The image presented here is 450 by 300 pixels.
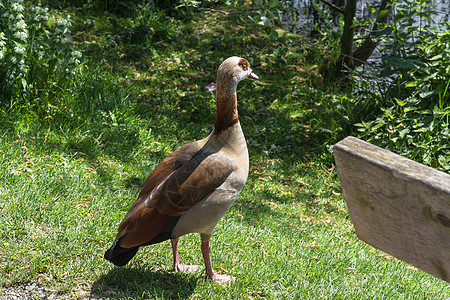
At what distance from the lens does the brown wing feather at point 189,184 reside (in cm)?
302

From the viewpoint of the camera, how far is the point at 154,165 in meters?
5.23

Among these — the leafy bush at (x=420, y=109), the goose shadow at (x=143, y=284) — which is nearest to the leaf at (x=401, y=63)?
the leafy bush at (x=420, y=109)

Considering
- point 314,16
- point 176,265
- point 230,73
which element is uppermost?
point 230,73

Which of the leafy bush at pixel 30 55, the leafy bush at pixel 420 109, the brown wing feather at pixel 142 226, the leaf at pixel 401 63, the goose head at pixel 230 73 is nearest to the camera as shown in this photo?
the brown wing feather at pixel 142 226

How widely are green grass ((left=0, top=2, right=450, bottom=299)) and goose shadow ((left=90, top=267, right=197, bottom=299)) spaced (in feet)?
0.04

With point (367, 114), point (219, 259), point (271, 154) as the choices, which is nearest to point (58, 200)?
point (219, 259)

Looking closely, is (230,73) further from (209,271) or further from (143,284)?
(143,284)

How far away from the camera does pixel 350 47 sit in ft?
25.3

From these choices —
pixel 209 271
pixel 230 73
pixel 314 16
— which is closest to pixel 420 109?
pixel 230 73

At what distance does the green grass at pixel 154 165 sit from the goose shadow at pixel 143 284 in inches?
0.5

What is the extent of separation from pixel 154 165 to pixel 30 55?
1.81 meters

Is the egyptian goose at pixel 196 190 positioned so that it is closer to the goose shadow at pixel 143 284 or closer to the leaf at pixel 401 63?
the goose shadow at pixel 143 284

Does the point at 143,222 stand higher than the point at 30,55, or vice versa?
the point at 30,55

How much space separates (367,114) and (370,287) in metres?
3.35
